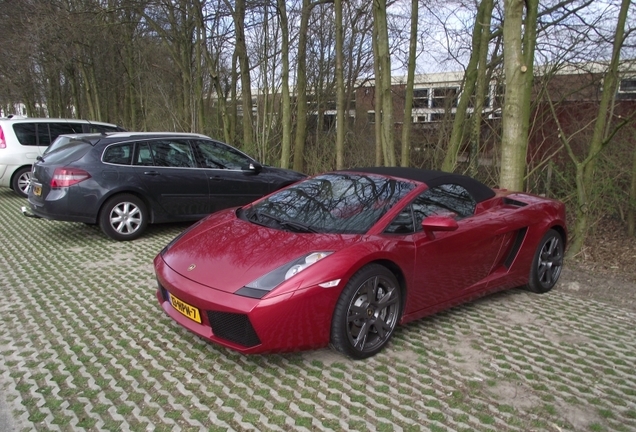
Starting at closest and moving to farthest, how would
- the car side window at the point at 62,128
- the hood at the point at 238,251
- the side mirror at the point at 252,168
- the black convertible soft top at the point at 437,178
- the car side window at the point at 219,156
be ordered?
the hood at the point at 238,251 < the black convertible soft top at the point at 437,178 < the car side window at the point at 219,156 < the side mirror at the point at 252,168 < the car side window at the point at 62,128

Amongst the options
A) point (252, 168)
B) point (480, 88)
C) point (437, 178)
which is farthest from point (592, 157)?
point (252, 168)

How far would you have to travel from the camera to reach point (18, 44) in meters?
14.1

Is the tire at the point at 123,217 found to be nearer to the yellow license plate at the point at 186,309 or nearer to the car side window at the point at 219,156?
the car side window at the point at 219,156

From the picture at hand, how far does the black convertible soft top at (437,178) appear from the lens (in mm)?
4184

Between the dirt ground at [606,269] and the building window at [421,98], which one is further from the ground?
the building window at [421,98]

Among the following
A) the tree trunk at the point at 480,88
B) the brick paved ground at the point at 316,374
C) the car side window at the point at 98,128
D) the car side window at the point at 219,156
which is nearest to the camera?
the brick paved ground at the point at 316,374

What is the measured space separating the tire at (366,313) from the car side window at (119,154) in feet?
15.1

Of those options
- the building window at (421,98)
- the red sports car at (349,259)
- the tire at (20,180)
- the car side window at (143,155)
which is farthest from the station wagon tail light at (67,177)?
the building window at (421,98)

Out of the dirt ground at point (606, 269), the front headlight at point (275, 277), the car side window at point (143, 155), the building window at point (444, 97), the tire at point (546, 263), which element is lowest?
the dirt ground at point (606, 269)

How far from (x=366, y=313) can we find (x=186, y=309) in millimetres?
1273

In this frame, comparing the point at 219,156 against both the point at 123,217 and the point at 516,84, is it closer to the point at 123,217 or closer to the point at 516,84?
the point at 123,217

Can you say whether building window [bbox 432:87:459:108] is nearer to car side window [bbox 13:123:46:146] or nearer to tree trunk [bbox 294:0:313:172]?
tree trunk [bbox 294:0:313:172]

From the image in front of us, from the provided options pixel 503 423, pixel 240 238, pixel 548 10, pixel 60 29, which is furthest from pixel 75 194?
pixel 548 10

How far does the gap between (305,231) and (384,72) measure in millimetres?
6518
